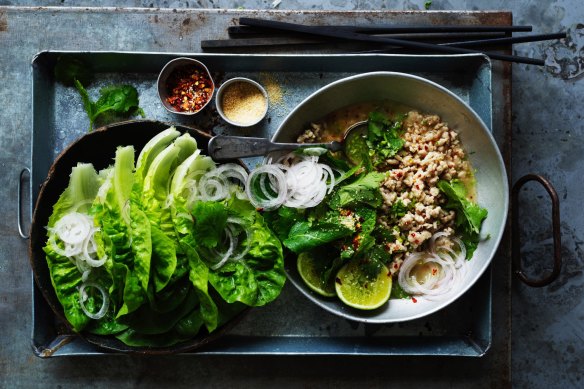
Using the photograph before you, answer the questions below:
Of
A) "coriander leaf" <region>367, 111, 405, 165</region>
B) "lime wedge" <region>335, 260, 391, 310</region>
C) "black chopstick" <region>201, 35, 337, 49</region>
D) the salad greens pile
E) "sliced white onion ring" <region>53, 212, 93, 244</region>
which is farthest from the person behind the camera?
"black chopstick" <region>201, 35, 337, 49</region>

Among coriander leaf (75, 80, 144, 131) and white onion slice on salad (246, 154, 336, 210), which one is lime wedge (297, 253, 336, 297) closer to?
white onion slice on salad (246, 154, 336, 210)

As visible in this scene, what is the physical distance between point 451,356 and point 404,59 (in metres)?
1.60

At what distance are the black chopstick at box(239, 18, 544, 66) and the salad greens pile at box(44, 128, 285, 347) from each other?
2.59 feet

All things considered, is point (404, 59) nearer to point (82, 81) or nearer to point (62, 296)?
point (82, 81)

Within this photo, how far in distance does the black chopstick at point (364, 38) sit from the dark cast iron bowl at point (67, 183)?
72 cm

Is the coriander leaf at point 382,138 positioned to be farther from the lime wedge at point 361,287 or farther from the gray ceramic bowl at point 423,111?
the lime wedge at point 361,287

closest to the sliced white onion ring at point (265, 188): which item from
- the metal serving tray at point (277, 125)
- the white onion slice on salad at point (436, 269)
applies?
the metal serving tray at point (277, 125)

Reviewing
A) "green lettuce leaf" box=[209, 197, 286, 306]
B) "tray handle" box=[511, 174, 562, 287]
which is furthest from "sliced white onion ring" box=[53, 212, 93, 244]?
"tray handle" box=[511, 174, 562, 287]

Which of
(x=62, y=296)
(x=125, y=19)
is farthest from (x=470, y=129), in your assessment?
(x=62, y=296)

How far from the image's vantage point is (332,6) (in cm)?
331

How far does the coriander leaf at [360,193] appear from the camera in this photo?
9.02 feet

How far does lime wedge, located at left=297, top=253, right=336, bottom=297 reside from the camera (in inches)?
111

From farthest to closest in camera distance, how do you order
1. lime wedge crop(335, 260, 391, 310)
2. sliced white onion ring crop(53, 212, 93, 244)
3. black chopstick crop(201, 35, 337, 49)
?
black chopstick crop(201, 35, 337, 49) → lime wedge crop(335, 260, 391, 310) → sliced white onion ring crop(53, 212, 93, 244)

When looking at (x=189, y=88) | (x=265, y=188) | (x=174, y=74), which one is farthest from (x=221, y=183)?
(x=174, y=74)
